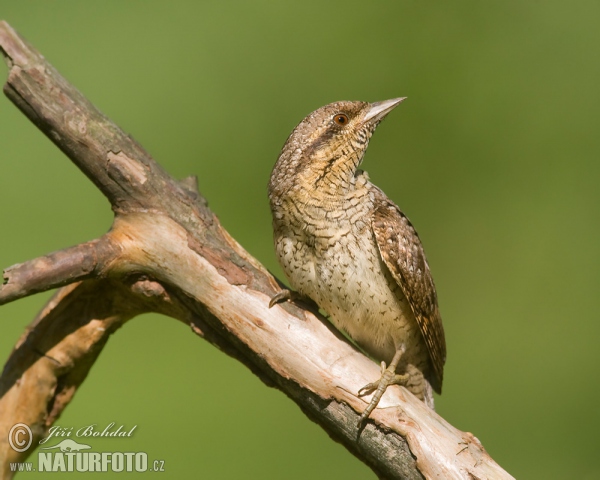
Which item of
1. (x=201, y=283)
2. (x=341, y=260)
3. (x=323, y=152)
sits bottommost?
(x=201, y=283)

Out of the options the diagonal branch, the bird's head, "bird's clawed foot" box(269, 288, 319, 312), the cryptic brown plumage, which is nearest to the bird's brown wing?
the cryptic brown plumage

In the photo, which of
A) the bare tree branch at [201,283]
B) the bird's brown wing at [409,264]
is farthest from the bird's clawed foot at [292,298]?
the bird's brown wing at [409,264]

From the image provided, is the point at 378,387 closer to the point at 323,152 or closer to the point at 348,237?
the point at 348,237

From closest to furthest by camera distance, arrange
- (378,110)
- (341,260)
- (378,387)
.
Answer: (378,387) → (341,260) → (378,110)

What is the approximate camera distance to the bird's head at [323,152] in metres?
2.27

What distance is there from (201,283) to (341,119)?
69 cm

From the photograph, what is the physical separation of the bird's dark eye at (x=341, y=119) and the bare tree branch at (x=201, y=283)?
501 mm

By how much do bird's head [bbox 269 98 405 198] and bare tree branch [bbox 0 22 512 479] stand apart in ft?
0.95

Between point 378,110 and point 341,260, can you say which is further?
point 378,110

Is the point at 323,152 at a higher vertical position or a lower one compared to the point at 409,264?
higher

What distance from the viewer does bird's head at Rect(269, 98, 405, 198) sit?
2270 mm

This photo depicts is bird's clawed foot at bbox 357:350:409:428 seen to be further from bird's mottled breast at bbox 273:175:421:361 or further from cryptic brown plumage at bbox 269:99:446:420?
bird's mottled breast at bbox 273:175:421:361

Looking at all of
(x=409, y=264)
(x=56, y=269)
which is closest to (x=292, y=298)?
(x=409, y=264)

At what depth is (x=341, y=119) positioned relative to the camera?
2.31 metres
